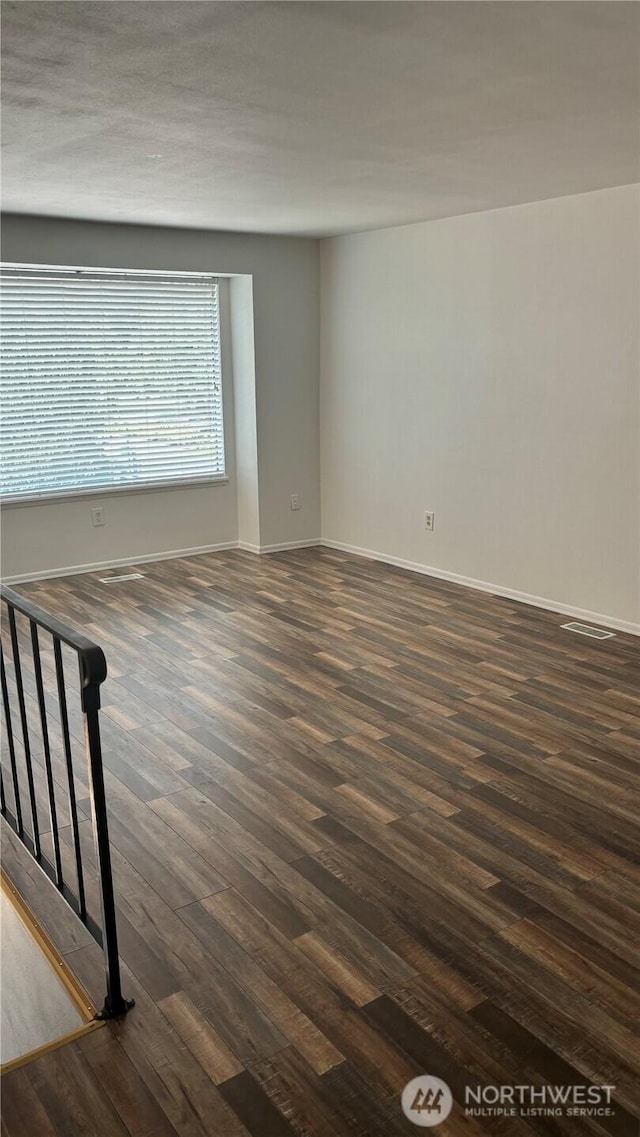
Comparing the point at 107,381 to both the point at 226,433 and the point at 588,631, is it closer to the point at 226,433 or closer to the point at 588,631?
the point at 226,433

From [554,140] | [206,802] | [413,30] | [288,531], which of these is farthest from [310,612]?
[413,30]

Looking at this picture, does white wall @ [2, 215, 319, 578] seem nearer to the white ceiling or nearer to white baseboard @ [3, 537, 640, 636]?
white baseboard @ [3, 537, 640, 636]

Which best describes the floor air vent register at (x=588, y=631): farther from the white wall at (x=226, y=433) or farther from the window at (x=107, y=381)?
A: the window at (x=107, y=381)

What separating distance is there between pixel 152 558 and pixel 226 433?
113 cm

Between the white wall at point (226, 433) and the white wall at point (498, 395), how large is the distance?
24cm

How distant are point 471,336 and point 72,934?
13.8ft

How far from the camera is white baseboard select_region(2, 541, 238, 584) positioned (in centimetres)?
586

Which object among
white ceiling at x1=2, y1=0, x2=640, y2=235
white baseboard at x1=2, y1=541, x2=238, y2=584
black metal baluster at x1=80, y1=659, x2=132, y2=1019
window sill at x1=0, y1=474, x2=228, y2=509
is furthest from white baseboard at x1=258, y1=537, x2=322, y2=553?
black metal baluster at x1=80, y1=659, x2=132, y2=1019

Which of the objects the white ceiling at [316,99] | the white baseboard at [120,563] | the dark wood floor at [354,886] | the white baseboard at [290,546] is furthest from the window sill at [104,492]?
the white ceiling at [316,99]

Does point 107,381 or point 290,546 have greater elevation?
point 107,381

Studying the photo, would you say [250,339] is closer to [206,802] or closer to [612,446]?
[612,446]

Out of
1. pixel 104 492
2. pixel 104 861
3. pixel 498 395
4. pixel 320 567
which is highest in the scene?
pixel 498 395

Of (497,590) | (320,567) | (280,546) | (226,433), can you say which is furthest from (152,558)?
(497,590)

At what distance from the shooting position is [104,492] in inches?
238
